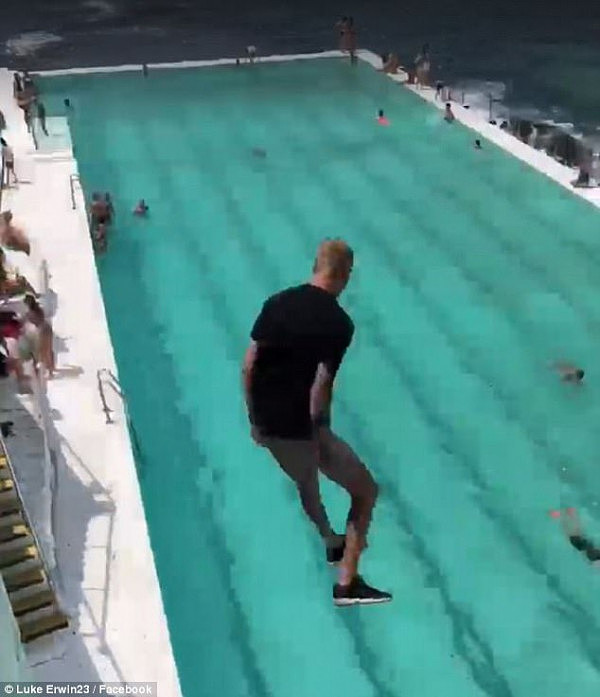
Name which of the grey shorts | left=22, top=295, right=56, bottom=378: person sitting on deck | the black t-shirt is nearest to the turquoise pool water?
left=22, top=295, right=56, bottom=378: person sitting on deck

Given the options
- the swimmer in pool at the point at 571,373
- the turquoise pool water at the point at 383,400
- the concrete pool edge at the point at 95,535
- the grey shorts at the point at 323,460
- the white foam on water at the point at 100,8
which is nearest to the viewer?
the grey shorts at the point at 323,460

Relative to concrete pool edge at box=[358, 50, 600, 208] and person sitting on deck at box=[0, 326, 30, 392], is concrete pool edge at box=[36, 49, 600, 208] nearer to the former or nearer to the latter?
concrete pool edge at box=[358, 50, 600, 208]

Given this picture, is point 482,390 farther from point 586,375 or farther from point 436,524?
point 436,524

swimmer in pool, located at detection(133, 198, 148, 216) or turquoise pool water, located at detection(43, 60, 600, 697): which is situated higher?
swimmer in pool, located at detection(133, 198, 148, 216)

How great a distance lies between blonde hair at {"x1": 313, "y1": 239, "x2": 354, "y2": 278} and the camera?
10.6ft

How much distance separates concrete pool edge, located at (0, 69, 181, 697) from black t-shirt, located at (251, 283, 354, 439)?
1.69m

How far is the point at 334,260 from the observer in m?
3.23

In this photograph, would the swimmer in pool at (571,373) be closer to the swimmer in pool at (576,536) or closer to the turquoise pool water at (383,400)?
the turquoise pool water at (383,400)

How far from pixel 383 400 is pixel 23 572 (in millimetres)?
3479

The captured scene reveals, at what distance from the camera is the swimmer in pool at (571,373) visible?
291 inches

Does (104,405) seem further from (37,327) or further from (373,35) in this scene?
(373,35)

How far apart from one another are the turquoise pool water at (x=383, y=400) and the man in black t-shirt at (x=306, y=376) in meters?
1.82

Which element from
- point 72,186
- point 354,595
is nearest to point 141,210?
point 72,186

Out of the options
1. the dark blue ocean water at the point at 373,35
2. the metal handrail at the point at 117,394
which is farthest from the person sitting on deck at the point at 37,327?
the dark blue ocean water at the point at 373,35
